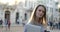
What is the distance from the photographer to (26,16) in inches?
1940

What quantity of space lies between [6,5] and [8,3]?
1080 millimetres

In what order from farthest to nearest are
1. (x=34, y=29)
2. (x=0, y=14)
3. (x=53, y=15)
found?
(x=53, y=15)
(x=0, y=14)
(x=34, y=29)

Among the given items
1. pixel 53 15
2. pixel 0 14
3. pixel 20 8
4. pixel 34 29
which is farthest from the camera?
pixel 53 15

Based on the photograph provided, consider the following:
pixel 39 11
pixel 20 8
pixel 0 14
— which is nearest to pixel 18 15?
pixel 20 8

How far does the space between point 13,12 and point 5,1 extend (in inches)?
107

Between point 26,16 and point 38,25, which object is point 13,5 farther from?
point 38,25

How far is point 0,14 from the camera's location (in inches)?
1742

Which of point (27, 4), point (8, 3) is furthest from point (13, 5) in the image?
point (27, 4)

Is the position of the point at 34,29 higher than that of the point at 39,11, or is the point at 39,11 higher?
the point at 39,11

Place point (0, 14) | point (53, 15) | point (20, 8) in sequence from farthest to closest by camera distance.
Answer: point (53, 15) → point (20, 8) → point (0, 14)

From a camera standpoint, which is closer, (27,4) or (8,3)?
(8,3)

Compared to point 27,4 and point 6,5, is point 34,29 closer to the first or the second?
point 6,5

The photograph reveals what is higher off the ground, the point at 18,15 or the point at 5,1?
the point at 5,1

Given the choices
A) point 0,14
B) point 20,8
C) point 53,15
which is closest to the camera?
point 0,14
